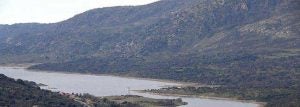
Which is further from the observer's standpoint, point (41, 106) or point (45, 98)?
point (45, 98)

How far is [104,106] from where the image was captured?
195 m

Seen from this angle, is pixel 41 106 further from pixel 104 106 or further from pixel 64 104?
pixel 104 106

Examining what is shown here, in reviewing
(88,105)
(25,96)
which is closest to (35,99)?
(25,96)

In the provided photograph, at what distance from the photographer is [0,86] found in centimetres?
19900

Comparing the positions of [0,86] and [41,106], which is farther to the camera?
[0,86]

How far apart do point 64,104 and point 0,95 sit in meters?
17.6

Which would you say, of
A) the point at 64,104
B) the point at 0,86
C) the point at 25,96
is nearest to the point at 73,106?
the point at 64,104

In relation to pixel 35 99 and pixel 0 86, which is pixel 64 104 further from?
pixel 0 86

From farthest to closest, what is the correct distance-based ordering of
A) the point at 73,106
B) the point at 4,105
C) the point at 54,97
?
the point at 54,97
the point at 73,106
the point at 4,105

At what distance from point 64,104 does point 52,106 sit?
6.48 meters

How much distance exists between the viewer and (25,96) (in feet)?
621

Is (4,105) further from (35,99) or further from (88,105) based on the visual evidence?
(88,105)

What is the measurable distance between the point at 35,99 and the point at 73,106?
11.1m

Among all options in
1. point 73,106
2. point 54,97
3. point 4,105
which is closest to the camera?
point 4,105
